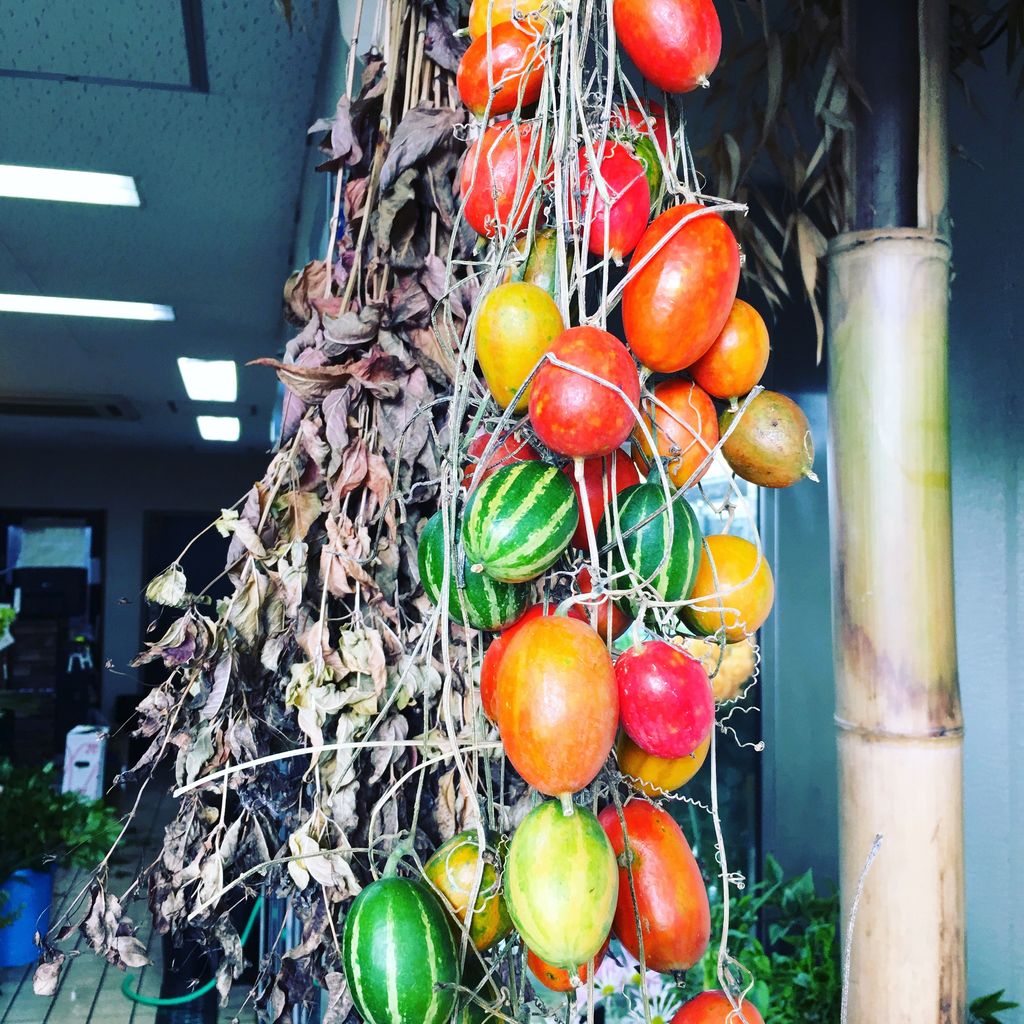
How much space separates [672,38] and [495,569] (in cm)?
29

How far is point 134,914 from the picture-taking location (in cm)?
428

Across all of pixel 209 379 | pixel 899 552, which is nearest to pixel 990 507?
pixel 899 552

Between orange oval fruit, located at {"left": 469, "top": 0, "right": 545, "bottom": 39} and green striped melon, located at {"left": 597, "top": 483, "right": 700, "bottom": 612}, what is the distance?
0.30 m

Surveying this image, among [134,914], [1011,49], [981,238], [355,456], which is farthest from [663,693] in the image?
[134,914]

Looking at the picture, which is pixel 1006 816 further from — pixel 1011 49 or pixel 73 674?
pixel 73 674

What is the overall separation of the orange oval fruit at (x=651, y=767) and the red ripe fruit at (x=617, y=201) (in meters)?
0.26

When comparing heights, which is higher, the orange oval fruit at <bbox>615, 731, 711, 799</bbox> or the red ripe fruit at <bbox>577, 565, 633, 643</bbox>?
the red ripe fruit at <bbox>577, 565, 633, 643</bbox>

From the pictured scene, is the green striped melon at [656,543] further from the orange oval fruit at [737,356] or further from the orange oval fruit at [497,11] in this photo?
the orange oval fruit at [497,11]

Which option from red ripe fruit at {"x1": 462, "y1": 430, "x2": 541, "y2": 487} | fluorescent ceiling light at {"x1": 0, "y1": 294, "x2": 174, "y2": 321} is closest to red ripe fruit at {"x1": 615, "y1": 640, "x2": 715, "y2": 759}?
red ripe fruit at {"x1": 462, "y1": 430, "x2": 541, "y2": 487}

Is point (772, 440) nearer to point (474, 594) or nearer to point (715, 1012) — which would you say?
point (474, 594)

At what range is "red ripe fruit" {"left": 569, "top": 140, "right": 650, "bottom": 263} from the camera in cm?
47

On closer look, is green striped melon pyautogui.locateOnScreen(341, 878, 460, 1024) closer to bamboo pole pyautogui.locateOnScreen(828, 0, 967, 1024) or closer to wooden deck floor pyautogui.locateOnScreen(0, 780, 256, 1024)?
bamboo pole pyautogui.locateOnScreen(828, 0, 967, 1024)

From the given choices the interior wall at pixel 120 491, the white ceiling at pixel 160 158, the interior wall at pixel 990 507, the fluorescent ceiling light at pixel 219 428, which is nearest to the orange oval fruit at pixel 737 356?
the white ceiling at pixel 160 158

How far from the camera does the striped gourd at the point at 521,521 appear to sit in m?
0.42
